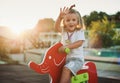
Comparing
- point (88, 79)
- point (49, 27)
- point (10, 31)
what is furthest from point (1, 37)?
point (88, 79)

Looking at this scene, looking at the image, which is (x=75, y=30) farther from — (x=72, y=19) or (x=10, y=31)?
(x=10, y=31)

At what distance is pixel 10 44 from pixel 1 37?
32 cm

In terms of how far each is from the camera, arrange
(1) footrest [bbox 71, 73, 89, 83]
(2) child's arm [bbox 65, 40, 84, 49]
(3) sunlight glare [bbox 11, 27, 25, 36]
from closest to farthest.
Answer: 1. (2) child's arm [bbox 65, 40, 84, 49]
2. (1) footrest [bbox 71, 73, 89, 83]
3. (3) sunlight glare [bbox 11, 27, 25, 36]

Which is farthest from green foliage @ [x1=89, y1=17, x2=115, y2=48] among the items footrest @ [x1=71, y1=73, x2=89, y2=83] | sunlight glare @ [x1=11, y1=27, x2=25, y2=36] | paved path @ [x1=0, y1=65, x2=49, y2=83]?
footrest @ [x1=71, y1=73, x2=89, y2=83]

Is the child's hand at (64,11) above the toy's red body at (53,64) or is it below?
above

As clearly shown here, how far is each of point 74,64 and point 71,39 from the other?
0.62 feet

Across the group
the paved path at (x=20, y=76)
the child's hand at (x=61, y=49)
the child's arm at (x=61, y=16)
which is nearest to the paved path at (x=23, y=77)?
the paved path at (x=20, y=76)

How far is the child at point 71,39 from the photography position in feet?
6.82

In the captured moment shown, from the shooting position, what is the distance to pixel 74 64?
2098 millimetres

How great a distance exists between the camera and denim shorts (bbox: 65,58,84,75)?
2078 mm

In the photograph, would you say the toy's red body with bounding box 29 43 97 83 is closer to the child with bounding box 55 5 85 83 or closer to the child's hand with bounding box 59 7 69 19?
the child with bounding box 55 5 85 83

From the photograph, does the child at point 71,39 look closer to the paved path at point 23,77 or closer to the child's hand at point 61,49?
the child's hand at point 61,49

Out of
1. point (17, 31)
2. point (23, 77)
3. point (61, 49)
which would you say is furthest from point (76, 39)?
point (17, 31)

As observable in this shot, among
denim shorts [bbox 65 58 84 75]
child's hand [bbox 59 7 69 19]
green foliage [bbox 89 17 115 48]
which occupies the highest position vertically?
child's hand [bbox 59 7 69 19]
